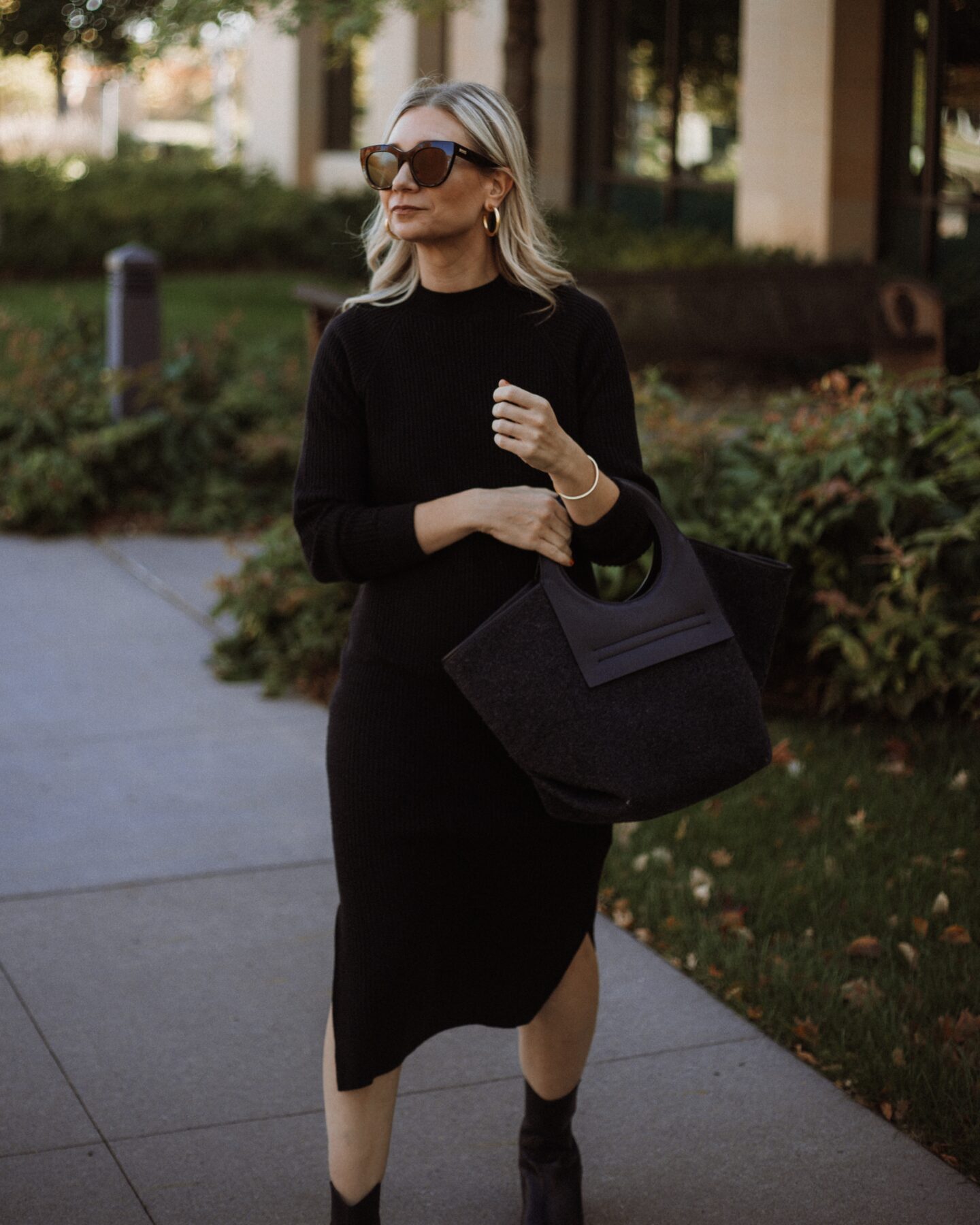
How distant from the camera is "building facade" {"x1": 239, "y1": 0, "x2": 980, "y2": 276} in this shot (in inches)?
484

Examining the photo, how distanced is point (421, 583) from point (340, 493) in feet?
0.65

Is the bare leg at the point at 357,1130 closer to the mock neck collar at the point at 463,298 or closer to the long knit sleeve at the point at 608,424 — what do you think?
the long knit sleeve at the point at 608,424

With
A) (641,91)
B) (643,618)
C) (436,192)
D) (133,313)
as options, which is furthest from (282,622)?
(641,91)

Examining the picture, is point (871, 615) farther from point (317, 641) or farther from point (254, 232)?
point (254, 232)

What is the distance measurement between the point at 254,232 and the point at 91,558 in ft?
43.3

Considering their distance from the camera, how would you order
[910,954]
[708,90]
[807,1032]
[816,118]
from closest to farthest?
[807,1032], [910,954], [816,118], [708,90]

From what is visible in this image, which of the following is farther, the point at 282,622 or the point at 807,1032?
the point at 282,622

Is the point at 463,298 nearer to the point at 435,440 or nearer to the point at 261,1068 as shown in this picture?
the point at 435,440

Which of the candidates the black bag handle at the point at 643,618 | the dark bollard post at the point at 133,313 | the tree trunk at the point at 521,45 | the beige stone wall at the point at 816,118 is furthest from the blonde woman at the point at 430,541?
the beige stone wall at the point at 816,118

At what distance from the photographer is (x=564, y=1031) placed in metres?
2.91

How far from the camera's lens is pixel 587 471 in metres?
2.53

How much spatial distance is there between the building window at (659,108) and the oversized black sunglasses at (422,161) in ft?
41.9

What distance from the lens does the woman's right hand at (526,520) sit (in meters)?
2.54

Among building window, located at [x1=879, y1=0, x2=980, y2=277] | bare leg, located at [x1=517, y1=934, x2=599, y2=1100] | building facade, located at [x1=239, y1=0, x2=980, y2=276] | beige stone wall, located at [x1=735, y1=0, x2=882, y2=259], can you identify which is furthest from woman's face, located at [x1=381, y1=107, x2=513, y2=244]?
beige stone wall, located at [x1=735, y1=0, x2=882, y2=259]
